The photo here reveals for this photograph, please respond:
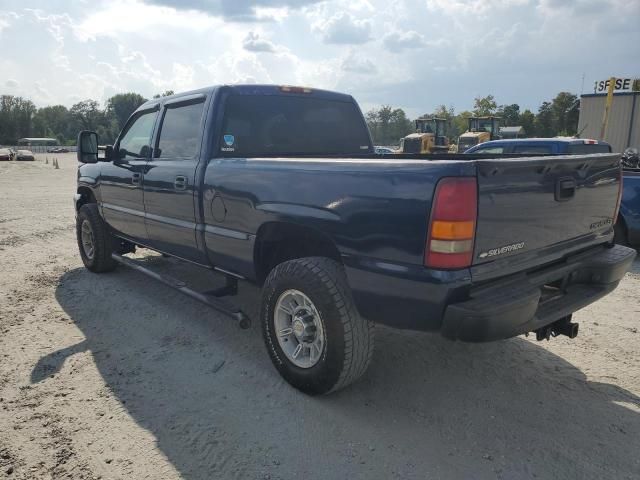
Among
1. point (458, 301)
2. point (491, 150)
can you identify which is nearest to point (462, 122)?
point (491, 150)

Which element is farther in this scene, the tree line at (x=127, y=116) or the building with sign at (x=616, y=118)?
the tree line at (x=127, y=116)

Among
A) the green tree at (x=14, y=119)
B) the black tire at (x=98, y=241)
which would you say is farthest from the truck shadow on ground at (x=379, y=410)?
the green tree at (x=14, y=119)

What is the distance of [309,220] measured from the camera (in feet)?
9.53

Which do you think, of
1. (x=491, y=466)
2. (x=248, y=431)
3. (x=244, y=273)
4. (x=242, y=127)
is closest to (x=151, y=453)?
(x=248, y=431)

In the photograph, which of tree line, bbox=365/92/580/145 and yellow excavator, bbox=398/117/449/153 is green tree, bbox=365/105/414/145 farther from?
yellow excavator, bbox=398/117/449/153

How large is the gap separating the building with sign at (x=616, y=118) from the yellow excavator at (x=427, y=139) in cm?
757

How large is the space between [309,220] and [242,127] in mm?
1425

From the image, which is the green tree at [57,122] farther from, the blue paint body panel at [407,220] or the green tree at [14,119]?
the blue paint body panel at [407,220]

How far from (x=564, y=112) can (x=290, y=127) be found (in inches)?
2710

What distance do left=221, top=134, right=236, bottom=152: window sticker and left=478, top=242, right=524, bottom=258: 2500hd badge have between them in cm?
222

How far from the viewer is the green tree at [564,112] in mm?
62062

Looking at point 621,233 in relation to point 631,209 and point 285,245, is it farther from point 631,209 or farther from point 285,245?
point 285,245

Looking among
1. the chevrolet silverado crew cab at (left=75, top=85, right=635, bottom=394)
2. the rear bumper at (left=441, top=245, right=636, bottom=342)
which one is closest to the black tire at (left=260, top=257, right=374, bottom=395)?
the chevrolet silverado crew cab at (left=75, top=85, right=635, bottom=394)

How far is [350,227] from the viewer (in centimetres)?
267
